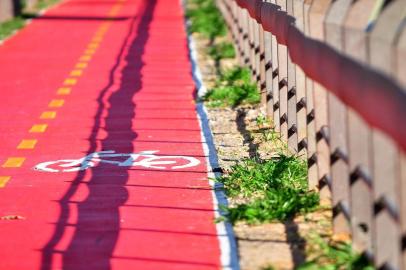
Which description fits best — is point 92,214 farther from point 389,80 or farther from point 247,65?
point 247,65

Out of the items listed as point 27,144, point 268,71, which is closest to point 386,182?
point 27,144

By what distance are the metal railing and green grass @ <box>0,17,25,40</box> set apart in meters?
18.2

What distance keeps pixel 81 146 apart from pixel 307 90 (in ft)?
11.7

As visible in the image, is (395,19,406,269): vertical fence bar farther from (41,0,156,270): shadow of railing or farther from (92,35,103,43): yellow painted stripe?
(92,35,103,43): yellow painted stripe

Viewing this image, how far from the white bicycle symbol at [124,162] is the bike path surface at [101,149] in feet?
0.34

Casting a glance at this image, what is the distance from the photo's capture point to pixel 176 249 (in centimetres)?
877

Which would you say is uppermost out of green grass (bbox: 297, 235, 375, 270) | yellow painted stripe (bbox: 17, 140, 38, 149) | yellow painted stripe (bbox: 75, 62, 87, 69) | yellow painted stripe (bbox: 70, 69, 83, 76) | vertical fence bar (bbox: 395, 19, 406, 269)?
vertical fence bar (bbox: 395, 19, 406, 269)

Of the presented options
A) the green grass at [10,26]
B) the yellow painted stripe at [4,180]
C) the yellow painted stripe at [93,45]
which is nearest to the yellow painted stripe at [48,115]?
the yellow painted stripe at [4,180]

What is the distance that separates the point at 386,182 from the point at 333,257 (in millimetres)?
1142

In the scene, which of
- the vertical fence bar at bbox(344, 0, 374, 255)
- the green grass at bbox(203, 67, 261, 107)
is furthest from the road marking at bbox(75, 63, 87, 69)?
the vertical fence bar at bbox(344, 0, 374, 255)

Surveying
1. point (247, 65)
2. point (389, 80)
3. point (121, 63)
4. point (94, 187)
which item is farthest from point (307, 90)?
point (121, 63)

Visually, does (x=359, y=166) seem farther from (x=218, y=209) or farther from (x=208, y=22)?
(x=208, y=22)

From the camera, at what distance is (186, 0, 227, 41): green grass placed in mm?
27516

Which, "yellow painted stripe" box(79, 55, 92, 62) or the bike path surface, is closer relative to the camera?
the bike path surface
